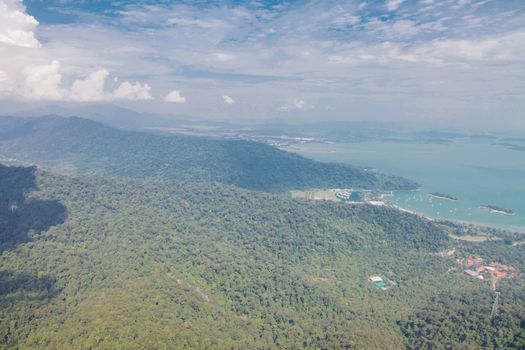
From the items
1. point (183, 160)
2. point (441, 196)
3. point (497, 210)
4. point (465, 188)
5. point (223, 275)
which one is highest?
point (183, 160)

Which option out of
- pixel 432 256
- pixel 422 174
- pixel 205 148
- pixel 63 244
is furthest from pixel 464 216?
pixel 63 244

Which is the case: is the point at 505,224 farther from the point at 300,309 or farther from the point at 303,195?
the point at 300,309

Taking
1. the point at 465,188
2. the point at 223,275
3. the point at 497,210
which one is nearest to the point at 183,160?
the point at 223,275

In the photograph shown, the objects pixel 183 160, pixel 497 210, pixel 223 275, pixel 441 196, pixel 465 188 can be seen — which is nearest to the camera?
pixel 223 275

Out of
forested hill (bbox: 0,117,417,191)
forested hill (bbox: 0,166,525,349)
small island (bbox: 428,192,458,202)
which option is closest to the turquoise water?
small island (bbox: 428,192,458,202)

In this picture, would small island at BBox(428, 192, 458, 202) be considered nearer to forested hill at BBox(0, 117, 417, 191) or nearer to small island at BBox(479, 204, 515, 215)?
forested hill at BBox(0, 117, 417, 191)

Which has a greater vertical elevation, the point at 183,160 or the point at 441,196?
the point at 183,160

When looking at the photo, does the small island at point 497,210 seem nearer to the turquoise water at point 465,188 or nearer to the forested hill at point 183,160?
the turquoise water at point 465,188

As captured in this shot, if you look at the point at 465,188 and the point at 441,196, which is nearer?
the point at 441,196

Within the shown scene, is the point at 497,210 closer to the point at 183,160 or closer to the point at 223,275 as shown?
the point at 223,275
